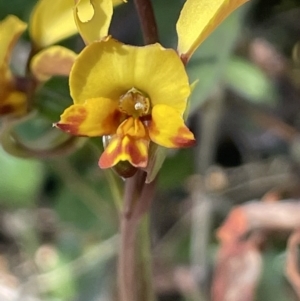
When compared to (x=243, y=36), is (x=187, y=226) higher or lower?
lower

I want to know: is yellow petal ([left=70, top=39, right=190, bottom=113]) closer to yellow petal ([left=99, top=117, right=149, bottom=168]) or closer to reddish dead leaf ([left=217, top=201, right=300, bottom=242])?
yellow petal ([left=99, top=117, right=149, bottom=168])

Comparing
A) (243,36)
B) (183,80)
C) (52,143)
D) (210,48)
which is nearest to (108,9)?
(183,80)

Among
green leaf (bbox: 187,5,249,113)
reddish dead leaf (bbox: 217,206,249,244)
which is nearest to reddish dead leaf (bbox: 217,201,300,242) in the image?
reddish dead leaf (bbox: 217,206,249,244)

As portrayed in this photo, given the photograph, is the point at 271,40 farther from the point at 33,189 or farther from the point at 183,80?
the point at 183,80

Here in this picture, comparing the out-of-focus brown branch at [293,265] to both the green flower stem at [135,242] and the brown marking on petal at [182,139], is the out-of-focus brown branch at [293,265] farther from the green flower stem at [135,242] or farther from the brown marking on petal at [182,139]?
the brown marking on petal at [182,139]

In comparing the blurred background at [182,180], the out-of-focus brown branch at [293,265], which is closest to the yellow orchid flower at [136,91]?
the out-of-focus brown branch at [293,265]

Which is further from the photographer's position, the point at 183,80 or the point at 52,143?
the point at 52,143
